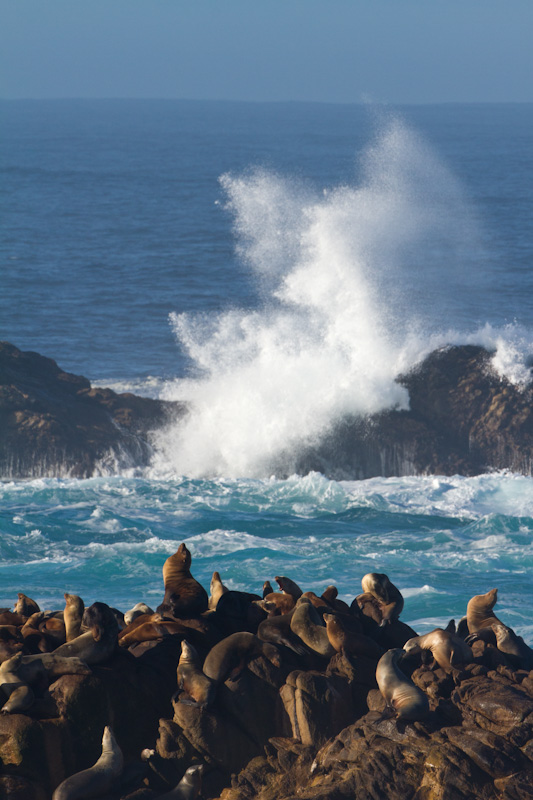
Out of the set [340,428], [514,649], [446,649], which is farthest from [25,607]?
[340,428]

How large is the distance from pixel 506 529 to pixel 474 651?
13868mm

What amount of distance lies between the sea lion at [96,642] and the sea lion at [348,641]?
7.68 ft

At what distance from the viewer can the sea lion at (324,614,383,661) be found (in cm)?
1116

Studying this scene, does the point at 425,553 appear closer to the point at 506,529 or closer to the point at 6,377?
the point at 506,529

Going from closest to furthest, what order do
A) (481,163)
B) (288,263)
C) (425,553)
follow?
(425,553) → (288,263) → (481,163)

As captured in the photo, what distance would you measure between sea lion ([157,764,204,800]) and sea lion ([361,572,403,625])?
3.48m

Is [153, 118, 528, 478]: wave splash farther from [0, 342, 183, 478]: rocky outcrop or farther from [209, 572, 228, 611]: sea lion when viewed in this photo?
[209, 572, 228, 611]: sea lion

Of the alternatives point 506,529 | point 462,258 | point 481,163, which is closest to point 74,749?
point 506,529

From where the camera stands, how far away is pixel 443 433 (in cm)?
3225

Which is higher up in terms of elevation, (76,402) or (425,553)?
(76,402)

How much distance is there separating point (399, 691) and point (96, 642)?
314 centimetres

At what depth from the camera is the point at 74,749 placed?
9992 millimetres

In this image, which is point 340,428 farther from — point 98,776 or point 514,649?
point 98,776

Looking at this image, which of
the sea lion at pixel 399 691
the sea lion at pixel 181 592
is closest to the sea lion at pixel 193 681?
the sea lion at pixel 181 592
